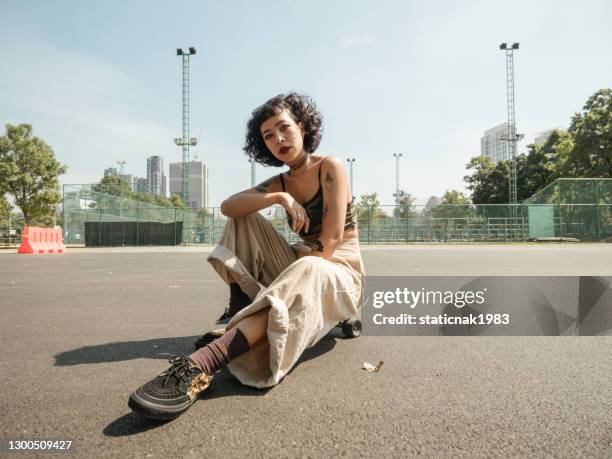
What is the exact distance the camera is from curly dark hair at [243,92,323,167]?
8.24 feet

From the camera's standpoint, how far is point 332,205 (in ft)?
7.68

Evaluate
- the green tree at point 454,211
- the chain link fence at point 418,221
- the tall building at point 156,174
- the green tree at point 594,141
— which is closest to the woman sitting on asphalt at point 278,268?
the chain link fence at point 418,221

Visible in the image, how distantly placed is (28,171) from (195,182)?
68.0 m

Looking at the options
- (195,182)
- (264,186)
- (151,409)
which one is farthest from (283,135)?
(195,182)

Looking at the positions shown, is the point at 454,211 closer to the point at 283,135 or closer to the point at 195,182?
the point at 283,135

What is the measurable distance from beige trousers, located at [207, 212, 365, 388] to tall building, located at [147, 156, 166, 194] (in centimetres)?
14936

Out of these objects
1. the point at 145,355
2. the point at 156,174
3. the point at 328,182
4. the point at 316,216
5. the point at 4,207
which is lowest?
the point at 145,355

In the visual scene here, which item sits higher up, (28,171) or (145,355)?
(28,171)

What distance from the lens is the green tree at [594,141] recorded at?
30.6 m

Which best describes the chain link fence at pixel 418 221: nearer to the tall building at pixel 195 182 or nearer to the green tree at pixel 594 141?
the green tree at pixel 594 141

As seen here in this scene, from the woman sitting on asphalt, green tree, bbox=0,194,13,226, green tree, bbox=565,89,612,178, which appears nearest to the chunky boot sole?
the woman sitting on asphalt

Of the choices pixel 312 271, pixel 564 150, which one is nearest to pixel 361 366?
pixel 312 271

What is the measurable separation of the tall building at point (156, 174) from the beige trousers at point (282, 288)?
14936 centimetres

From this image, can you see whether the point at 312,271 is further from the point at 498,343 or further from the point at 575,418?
the point at 498,343
